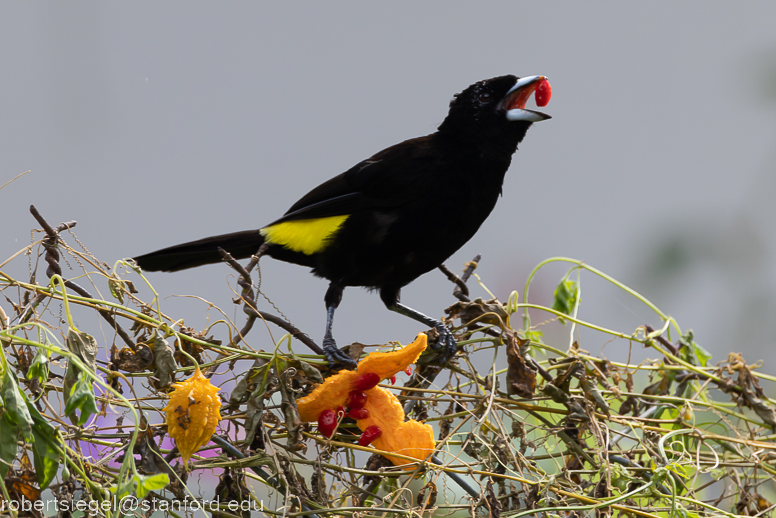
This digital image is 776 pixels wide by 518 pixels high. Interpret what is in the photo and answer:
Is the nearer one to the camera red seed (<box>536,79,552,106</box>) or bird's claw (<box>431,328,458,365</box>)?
bird's claw (<box>431,328,458,365</box>)

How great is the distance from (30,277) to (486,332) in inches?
38.6

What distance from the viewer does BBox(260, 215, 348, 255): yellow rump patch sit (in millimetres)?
2182

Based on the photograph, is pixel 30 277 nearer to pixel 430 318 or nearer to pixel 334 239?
pixel 334 239

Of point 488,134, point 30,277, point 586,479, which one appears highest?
point 488,134

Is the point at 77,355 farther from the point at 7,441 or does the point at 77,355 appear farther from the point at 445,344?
the point at 445,344

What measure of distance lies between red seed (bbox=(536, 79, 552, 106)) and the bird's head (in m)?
0.01

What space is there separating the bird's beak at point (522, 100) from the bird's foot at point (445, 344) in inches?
37.7

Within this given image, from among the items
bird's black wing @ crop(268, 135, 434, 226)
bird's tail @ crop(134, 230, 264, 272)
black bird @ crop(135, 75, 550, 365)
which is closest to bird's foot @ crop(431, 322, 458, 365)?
black bird @ crop(135, 75, 550, 365)

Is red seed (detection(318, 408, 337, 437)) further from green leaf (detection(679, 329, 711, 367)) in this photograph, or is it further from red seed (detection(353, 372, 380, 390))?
green leaf (detection(679, 329, 711, 367))

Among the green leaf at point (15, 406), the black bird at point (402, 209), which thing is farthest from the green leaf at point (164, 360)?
the black bird at point (402, 209)

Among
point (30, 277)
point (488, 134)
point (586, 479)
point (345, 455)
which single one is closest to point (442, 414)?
point (345, 455)

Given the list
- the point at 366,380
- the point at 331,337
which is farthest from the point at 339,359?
the point at 331,337

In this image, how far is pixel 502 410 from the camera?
1412 millimetres

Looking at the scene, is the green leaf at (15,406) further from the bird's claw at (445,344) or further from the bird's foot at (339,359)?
the bird's claw at (445,344)
